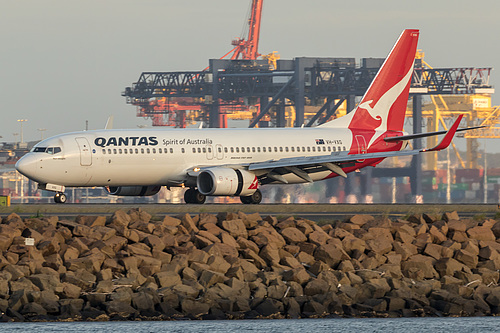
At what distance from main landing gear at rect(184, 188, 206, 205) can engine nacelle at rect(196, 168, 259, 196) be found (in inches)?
46.9

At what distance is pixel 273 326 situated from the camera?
21.0 meters

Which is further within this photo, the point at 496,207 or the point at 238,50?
the point at 238,50

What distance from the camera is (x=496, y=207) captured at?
1537 inches

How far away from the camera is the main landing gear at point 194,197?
43.0 metres

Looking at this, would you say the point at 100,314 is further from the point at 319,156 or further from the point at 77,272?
the point at 319,156

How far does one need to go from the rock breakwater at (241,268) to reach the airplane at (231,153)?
1185 centimetres

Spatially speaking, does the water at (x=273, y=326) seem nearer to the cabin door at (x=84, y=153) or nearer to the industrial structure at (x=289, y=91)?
the cabin door at (x=84, y=153)

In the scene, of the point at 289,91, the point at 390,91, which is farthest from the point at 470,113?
the point at 390,91

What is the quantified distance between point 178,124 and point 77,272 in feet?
414

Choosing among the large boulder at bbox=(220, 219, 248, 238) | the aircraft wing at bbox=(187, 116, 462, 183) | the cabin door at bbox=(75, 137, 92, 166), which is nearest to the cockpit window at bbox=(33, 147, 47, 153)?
the cabin door at bbox=(75, 137, 92, 166)

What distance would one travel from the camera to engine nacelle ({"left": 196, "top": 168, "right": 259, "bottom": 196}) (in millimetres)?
40625

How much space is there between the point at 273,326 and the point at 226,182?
20082 millimetres

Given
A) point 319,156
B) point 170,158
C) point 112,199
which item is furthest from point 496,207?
point 112,199

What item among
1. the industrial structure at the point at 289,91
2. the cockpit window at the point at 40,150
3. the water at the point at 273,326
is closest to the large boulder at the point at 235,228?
the water at the point at 273,326
